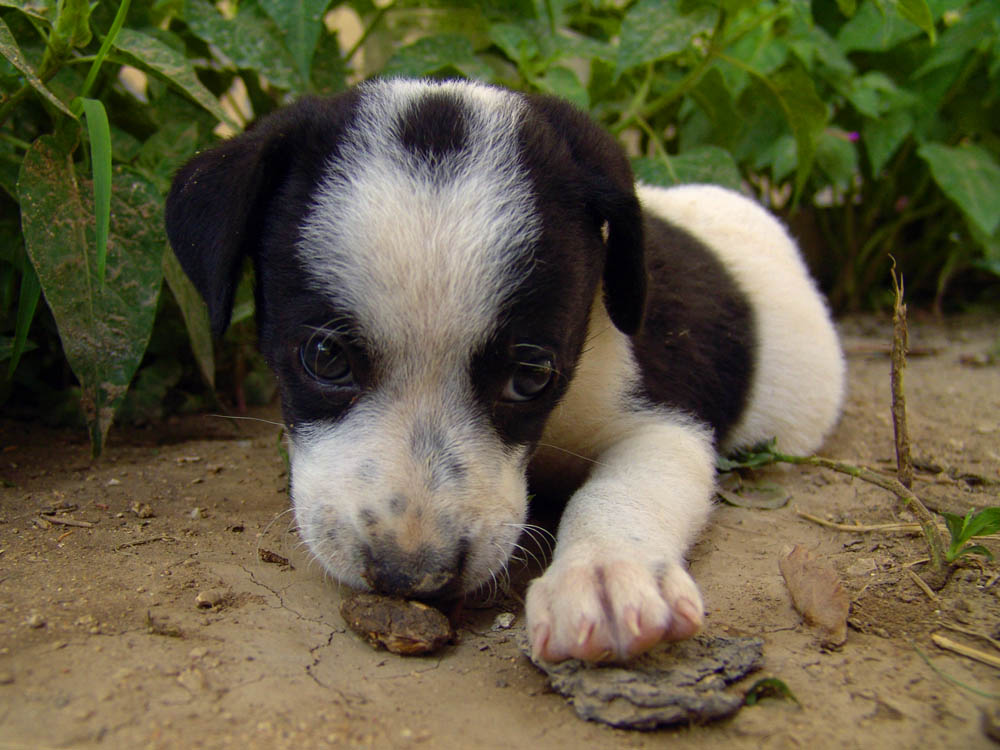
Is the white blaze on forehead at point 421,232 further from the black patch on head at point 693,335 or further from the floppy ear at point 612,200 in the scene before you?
the black patch on head at point 693,335

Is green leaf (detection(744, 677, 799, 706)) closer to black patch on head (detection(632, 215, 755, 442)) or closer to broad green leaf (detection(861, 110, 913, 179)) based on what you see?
black patch on head (detection(632, 215, 755, 442))

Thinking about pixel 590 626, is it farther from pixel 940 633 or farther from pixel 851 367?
pixel 851 367

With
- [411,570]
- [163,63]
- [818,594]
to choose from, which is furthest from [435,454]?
[163,63]

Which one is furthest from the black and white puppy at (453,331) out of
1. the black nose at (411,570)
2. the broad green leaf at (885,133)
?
the broad green leaf at (885,133)

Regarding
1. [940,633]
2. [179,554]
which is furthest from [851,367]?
[179,554]

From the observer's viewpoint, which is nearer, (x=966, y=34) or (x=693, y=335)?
(x=693, y=335)

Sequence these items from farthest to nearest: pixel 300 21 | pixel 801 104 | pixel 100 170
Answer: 1. pixel 801 104
2. pixel 300 21
3. pixel 100 170

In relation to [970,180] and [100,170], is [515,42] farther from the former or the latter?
[970,180]
